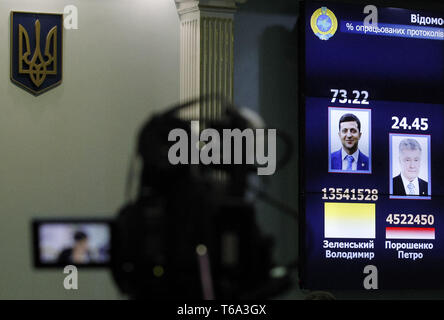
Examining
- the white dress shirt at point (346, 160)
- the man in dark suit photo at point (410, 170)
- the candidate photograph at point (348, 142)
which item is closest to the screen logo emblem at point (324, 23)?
the candidate photograph at point (348, 142)

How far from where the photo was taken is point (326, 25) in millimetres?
4680

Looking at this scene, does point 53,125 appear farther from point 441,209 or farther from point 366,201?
point 441,209

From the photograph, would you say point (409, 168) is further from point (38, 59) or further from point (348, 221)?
point (38, 59)

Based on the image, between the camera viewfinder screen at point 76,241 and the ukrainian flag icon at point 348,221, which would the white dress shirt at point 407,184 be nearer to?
the ukrainian flag icon at point 348,221

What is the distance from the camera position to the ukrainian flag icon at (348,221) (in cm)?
452

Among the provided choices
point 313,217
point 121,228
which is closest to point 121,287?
point 121,228

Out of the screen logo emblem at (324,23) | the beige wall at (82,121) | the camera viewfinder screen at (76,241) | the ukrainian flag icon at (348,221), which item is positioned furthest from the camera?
the screen logo emblem at (324,23)

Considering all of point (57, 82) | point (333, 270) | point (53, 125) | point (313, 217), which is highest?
point (57, 82)

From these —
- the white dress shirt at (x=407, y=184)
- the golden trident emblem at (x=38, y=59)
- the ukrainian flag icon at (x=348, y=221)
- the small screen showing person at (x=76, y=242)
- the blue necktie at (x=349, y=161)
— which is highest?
the golden trident emblem at (x=38, y=59)

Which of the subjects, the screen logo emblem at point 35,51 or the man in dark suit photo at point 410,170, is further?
the man in dark suit photo at point 410,170

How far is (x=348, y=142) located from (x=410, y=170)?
48cm

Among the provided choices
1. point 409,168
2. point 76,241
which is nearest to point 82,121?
point 409,168

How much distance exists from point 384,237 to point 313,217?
497mm

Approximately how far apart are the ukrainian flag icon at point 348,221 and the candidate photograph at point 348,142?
9.3 inches
